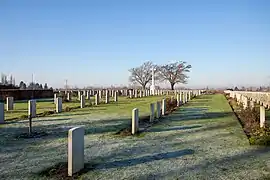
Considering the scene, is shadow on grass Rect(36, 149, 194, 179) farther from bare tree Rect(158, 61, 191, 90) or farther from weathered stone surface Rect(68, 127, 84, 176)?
bare tree Rect(158, 61, 191, 90)

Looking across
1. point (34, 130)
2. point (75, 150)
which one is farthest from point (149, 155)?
point (34, 130)

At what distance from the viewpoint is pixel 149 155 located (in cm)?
682

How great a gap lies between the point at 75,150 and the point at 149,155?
207 cm

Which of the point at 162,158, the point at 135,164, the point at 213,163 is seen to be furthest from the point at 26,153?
the point at 213,163

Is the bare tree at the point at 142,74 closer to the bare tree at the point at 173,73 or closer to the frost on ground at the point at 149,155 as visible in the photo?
the bare tree at the point at 173,73

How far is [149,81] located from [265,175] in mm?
73774

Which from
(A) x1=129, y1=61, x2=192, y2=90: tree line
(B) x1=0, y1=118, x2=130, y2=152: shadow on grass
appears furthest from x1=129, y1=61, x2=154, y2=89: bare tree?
(B) x1=0, y1=118, x2=130, y2=152: shadow on grass

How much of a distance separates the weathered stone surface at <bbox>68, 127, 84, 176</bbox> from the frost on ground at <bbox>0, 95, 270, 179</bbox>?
0.26m

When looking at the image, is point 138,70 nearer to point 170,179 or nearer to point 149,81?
point 149,81

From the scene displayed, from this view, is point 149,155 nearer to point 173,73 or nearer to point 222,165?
point 222,165

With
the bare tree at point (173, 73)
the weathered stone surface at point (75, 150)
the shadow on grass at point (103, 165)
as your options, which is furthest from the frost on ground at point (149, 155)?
the bare tree at point (173, 73)

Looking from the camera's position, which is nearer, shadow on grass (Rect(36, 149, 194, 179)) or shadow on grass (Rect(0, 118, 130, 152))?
shadow on grass (Rect(36, 149, 194, 179))

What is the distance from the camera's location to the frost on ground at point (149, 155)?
541 cm

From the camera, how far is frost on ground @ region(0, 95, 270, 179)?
541cm
